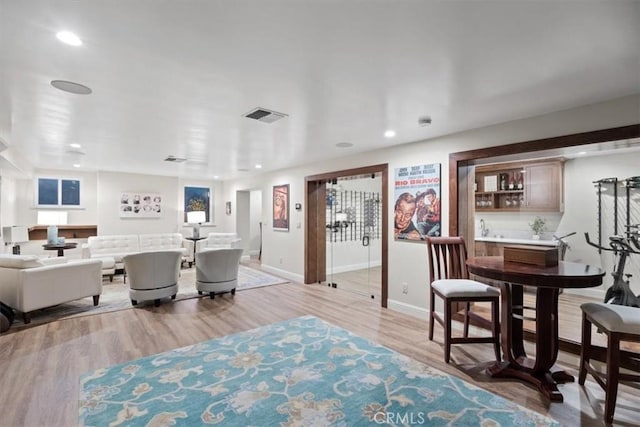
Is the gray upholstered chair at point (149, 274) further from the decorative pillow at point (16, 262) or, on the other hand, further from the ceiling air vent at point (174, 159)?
the ceiling air vent at point (174, 159)

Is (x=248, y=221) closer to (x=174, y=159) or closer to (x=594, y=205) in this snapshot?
(x=174, y=159)

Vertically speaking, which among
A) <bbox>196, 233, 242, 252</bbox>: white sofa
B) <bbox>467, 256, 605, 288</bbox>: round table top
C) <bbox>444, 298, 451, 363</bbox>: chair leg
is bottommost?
<bbox>444, 298, 451, 363</bbox>: chair leg

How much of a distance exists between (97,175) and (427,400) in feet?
27.3

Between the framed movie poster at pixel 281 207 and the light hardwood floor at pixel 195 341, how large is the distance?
5.61 feet

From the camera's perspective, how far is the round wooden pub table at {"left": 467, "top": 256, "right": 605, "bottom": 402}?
2.14m

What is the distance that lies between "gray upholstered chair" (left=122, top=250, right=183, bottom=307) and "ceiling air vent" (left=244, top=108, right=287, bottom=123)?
260cm

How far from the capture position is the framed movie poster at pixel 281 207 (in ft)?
21.3

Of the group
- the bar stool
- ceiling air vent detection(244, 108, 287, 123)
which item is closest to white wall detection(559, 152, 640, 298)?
the bar stool

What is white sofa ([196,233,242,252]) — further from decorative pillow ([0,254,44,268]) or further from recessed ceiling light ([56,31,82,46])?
recessed ceiling light ([56,31,82,46])

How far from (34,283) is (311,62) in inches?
166

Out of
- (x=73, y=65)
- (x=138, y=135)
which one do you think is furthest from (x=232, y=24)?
(x=138, y=135)

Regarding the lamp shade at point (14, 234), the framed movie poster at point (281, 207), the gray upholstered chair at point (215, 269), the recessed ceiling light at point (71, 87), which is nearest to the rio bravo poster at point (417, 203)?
the gray upholstered chair at point (215, 269)

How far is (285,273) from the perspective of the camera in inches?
256

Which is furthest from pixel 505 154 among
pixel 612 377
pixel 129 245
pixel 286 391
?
pixel 129 245
